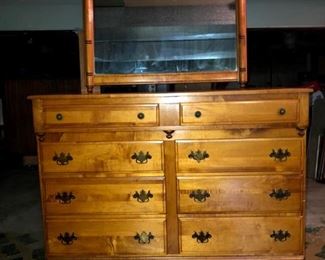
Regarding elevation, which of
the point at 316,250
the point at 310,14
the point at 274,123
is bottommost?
the point at 316,250

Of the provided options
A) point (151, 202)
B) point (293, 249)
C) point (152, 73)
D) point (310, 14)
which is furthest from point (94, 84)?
point (310, 14)

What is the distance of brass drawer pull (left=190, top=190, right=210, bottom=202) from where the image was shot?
74.1 inches

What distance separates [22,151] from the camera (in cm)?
535

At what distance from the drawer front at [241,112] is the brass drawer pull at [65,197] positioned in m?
0.67

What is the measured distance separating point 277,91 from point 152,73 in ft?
2.15

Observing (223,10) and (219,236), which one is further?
(223,10)

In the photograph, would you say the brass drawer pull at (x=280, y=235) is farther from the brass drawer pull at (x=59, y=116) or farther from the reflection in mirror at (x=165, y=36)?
the brass drawer pull at (x=59, y=116)

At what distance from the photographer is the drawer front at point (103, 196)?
1894 mm

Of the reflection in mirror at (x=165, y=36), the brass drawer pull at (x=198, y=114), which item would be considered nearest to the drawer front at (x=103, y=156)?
the brass drawer pull at (x=198, y=114)

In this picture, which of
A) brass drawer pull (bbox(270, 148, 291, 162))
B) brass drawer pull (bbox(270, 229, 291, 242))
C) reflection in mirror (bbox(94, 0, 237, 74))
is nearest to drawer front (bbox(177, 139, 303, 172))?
brass drawer pull (bbox(270, 148, 291, 162))

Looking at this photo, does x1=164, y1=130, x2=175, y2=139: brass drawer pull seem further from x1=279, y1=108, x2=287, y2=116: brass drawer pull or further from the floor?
the floor

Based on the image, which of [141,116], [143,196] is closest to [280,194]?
[143,196]

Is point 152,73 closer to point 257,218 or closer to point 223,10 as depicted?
point 223,10

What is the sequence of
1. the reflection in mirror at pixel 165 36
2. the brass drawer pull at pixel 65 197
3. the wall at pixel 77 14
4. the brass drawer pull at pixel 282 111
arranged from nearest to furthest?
the brass drawer pull at pixel 282 111, the brass drawer pull at pixel 65 197, the reflection in mirror at pixel 165 36, the wall at pixel 77 14
